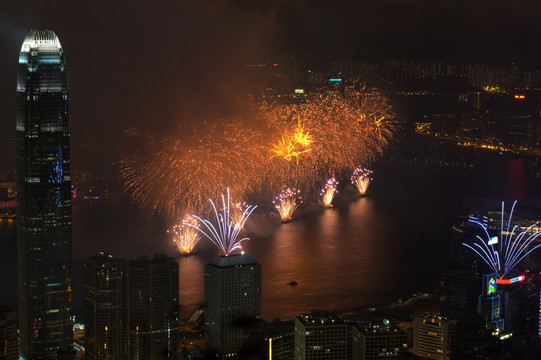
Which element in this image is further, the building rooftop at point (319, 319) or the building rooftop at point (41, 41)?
the building rooftop at point (41, 41)

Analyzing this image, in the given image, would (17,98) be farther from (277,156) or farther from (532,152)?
(532,152)

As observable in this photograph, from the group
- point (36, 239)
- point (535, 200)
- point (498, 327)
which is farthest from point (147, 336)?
point (535, 200)

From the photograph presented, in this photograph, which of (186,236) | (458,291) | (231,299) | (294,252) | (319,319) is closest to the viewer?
(319,319)

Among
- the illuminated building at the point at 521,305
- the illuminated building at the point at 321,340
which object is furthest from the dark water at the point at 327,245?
the illuminated building at the point at 321,340

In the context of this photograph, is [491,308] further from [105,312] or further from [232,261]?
[105,312]

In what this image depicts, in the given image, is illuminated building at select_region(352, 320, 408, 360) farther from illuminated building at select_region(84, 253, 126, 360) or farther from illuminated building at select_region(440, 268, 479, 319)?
illuminated building at select_region(440, 268, 479, 319)

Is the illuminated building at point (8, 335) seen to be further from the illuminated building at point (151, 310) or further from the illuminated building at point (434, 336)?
the illuminated building at point (434, 336)

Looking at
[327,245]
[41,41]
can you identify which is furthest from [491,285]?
[41,41]
